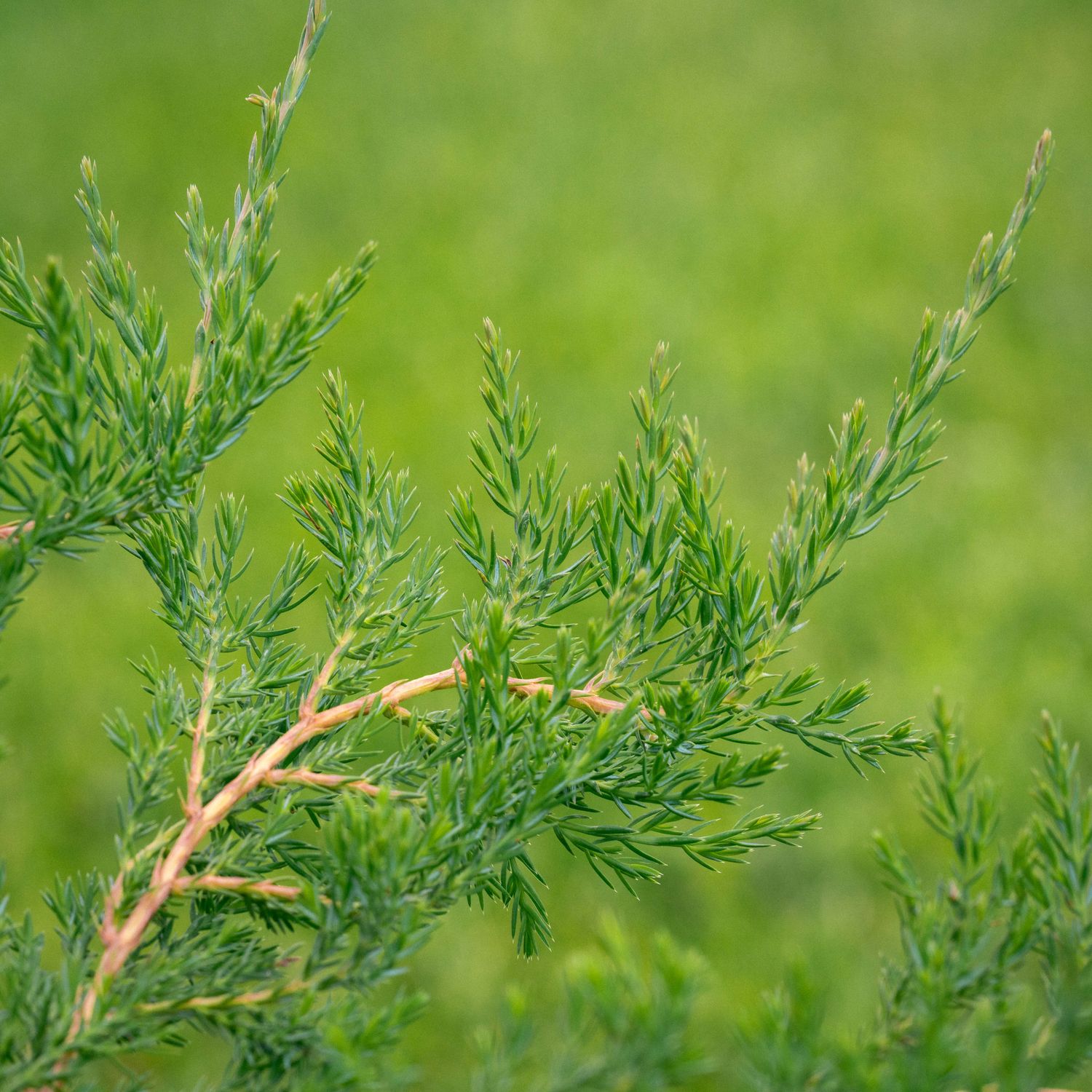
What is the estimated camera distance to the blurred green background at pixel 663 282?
89.0 inches

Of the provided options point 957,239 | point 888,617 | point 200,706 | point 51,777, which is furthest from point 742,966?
point 957,239

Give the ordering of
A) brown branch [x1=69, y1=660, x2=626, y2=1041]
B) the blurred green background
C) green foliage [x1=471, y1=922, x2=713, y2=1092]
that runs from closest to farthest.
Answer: green foliage [x1=471, y1=922, x2=713, y2=1092], brown branch [x1=69, y1=660, x2=626, y2=1041], the blurred green background

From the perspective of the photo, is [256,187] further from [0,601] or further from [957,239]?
[957,239]

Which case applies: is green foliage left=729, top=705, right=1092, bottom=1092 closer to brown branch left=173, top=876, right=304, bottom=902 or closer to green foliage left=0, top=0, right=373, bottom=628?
brown branch left=173, top=876, right=304, bottom=902

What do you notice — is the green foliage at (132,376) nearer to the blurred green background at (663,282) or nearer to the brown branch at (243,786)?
the brown branch at (243,786)

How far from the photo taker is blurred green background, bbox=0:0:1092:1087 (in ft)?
7.41

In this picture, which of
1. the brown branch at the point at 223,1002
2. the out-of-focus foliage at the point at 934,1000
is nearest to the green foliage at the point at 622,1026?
the out-of-focus foliage at the point at 934,1000

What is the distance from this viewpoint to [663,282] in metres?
3.75

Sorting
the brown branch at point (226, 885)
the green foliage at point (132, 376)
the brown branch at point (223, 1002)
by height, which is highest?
the green foliage at point (132, 376)

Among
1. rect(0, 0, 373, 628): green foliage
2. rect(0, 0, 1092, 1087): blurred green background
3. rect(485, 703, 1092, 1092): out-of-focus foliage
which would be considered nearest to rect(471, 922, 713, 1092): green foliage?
rect(485, 703, 1092, 1092): out-of-focus foliage

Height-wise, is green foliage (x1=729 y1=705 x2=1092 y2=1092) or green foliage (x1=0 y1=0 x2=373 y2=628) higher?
green foliage (x1=0 y1=0 x2=373 y2=628)

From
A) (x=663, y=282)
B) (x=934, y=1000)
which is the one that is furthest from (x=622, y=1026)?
(x=663, y=282)

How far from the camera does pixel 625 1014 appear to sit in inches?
16.1

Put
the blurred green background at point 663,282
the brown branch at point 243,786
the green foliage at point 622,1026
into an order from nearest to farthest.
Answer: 1. the green foliage at point 622,1026
2. the brown branch at point 243,786
3. the blurred green background at point 663,282
